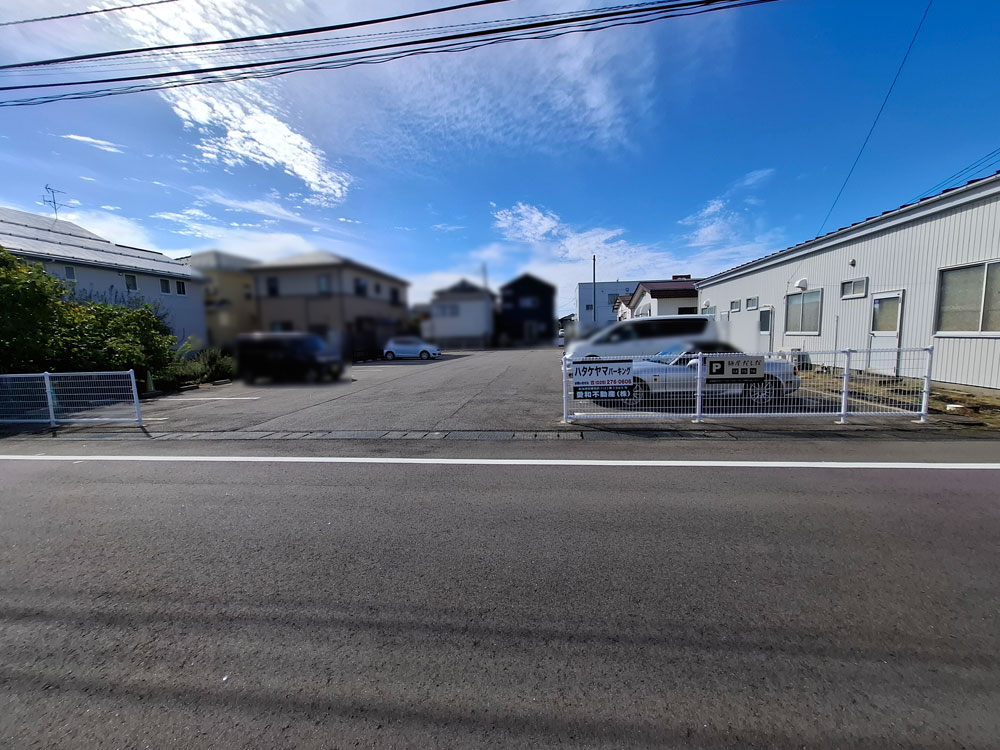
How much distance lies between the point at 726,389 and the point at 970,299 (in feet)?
18.1

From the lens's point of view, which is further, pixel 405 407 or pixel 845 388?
pixel 405 407

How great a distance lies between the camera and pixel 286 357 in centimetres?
170

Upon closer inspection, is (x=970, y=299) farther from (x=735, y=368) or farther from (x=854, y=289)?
(x=735, y=368)

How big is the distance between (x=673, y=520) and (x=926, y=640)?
58.0 inches

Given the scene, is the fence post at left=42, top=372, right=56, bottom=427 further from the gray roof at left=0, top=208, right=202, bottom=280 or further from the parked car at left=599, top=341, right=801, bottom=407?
the parked car at left=599, top=341, right=801, bottom=407

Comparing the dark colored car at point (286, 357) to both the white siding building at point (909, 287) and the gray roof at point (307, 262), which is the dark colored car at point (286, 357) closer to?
the gray roof at point (307, 262)

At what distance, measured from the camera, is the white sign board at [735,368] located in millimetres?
6371

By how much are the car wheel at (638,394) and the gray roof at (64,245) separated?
6.23 m

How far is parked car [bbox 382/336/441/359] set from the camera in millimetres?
1864

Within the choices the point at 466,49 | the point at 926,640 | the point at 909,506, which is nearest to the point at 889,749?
the point at 926,640

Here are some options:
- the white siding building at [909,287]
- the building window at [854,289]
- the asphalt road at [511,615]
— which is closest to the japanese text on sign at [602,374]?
the white siding building at [909,287]

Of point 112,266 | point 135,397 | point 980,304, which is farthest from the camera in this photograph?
point 980,304

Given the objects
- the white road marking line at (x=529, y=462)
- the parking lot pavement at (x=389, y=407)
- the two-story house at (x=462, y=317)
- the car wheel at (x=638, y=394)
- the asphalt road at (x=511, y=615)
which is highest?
the two-story house at (x=462, y=317)

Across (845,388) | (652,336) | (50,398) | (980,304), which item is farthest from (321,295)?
(980,304)
